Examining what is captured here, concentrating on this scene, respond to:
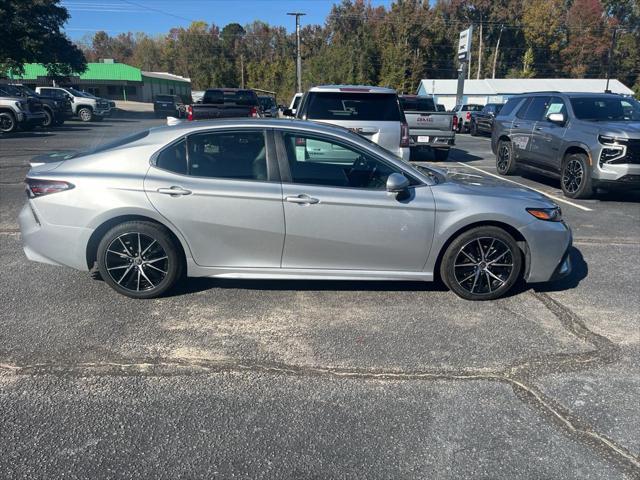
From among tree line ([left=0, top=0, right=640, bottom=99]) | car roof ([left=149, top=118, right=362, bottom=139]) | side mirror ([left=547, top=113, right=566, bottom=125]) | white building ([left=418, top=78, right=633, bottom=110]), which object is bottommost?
car roof ([left=149, top=118, right=362, bottom=139])

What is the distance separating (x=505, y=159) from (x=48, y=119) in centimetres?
2081

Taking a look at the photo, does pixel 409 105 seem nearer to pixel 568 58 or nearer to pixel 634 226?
pixel 634 226

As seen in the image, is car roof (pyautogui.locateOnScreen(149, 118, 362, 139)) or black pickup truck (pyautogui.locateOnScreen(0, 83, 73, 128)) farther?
black pickup truck (pyautogui.locateOnScreen(0, 83, 73, 128))

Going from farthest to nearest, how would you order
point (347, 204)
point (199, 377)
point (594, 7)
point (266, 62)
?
point (266, 62) → point (594, 7) → point (347, 204) → point (199, 377)

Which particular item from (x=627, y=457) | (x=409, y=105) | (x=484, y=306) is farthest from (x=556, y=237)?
(x=409, y=105)

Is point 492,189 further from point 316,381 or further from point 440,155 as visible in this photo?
point 440,155

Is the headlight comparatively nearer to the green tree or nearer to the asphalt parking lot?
the asphalt parking lot

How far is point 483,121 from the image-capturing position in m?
24.8

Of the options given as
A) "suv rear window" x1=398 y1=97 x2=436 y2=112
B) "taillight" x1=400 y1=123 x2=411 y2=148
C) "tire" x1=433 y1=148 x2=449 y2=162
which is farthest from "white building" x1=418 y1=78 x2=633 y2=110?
"taillight" x1=400 y1=123 x2=411 y2=148

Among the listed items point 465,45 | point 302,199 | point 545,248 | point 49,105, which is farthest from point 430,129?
point 465,45

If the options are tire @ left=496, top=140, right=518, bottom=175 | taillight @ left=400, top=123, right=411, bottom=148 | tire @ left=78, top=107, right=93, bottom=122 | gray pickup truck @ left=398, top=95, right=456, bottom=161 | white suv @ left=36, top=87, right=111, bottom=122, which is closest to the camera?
taillight @ left=400, top=123, right=411, bottom=148

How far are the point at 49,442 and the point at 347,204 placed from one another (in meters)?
2.69

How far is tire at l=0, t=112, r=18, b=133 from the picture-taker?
19.3 metres

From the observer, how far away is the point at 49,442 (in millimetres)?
2646
